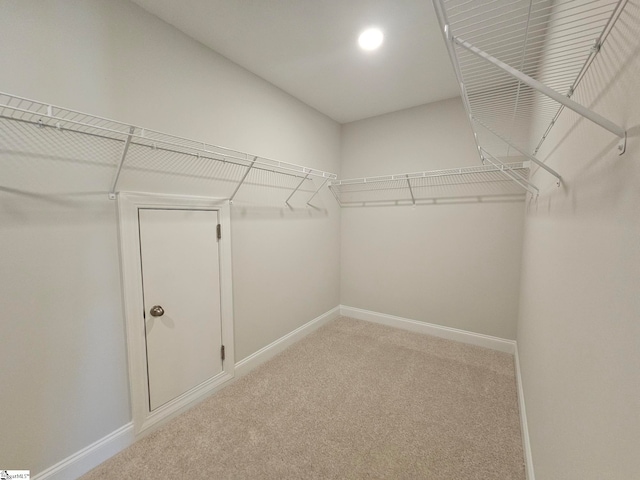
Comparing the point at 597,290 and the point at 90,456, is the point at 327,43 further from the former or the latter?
the point at 90,456

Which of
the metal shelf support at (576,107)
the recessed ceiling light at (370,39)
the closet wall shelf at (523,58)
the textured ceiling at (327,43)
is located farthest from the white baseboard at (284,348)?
the recessed ceiling light at (370,39)

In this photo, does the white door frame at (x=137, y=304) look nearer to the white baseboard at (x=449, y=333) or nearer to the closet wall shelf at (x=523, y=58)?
the closet wall shelf at (x=523, y=58)

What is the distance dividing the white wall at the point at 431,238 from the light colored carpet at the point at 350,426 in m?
0.58

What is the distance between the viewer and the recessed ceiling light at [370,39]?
181 cm

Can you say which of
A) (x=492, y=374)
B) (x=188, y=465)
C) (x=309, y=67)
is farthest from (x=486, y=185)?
(x=188, y=465)

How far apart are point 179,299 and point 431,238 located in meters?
2.59

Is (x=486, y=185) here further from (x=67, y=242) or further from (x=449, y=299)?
(x=67, y=242)

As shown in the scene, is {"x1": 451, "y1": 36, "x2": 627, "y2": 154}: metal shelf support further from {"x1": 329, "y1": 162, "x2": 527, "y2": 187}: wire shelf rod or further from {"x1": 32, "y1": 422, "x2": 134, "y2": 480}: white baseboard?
{"x1": 32, "y1": 422, "x2": 134, "y2": 480}: white baseboard

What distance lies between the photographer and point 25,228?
4.09 ft

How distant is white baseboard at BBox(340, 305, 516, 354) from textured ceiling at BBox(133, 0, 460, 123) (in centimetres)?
256

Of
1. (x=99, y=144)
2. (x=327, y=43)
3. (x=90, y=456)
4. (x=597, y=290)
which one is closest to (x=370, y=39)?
(x=327, y=43)

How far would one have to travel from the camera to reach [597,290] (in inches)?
27.6

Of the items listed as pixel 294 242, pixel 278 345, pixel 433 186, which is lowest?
pixel 278 345

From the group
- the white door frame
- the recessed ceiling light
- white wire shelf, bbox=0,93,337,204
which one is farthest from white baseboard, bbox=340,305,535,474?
the recessed ceiling light
